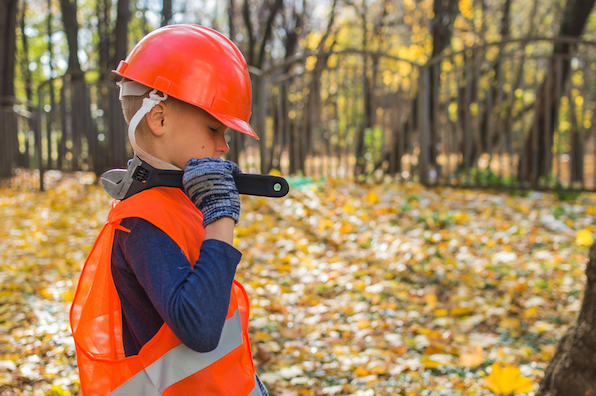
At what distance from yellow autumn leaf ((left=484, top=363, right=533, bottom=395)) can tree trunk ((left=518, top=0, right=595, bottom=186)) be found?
503 cm

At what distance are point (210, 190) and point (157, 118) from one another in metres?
0.25

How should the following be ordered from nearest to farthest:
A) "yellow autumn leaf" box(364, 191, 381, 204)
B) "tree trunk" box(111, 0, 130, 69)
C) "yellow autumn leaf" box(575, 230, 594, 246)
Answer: "yellow autumn leaf" box(575, 230, 594, 246)
"yellow autumn leaf" box(364, 191, 381, 204)
"tree trunk" box(111, 0, 130, 69)

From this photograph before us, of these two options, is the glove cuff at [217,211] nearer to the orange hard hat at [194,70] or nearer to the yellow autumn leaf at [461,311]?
the orange hard hat at [194,70]

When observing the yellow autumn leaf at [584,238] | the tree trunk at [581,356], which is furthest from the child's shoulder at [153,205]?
the yellow autumn leaf at [584,238]

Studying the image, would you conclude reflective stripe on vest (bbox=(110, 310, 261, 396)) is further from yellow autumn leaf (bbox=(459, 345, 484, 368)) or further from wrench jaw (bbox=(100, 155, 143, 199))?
yellow autumn leaf (bbox=(459, 345, 484, 368))

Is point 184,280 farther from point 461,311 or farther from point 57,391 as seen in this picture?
point 461,311

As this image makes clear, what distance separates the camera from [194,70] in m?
1.17

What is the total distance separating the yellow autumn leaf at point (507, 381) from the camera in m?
2.43

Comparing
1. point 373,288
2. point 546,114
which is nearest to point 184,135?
point 373,288

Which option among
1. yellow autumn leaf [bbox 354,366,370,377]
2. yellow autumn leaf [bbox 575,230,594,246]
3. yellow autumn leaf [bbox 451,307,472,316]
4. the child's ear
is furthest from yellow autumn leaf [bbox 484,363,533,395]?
yellow autumn leaf [bbox 575,230,594,246]

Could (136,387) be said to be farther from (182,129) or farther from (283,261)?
(283,261)

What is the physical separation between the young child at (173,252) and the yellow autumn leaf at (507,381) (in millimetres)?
1726

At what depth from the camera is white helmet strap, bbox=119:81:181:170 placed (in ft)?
3.79

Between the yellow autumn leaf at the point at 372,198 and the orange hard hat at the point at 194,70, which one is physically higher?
the orange hard hat at the point at 194,70
